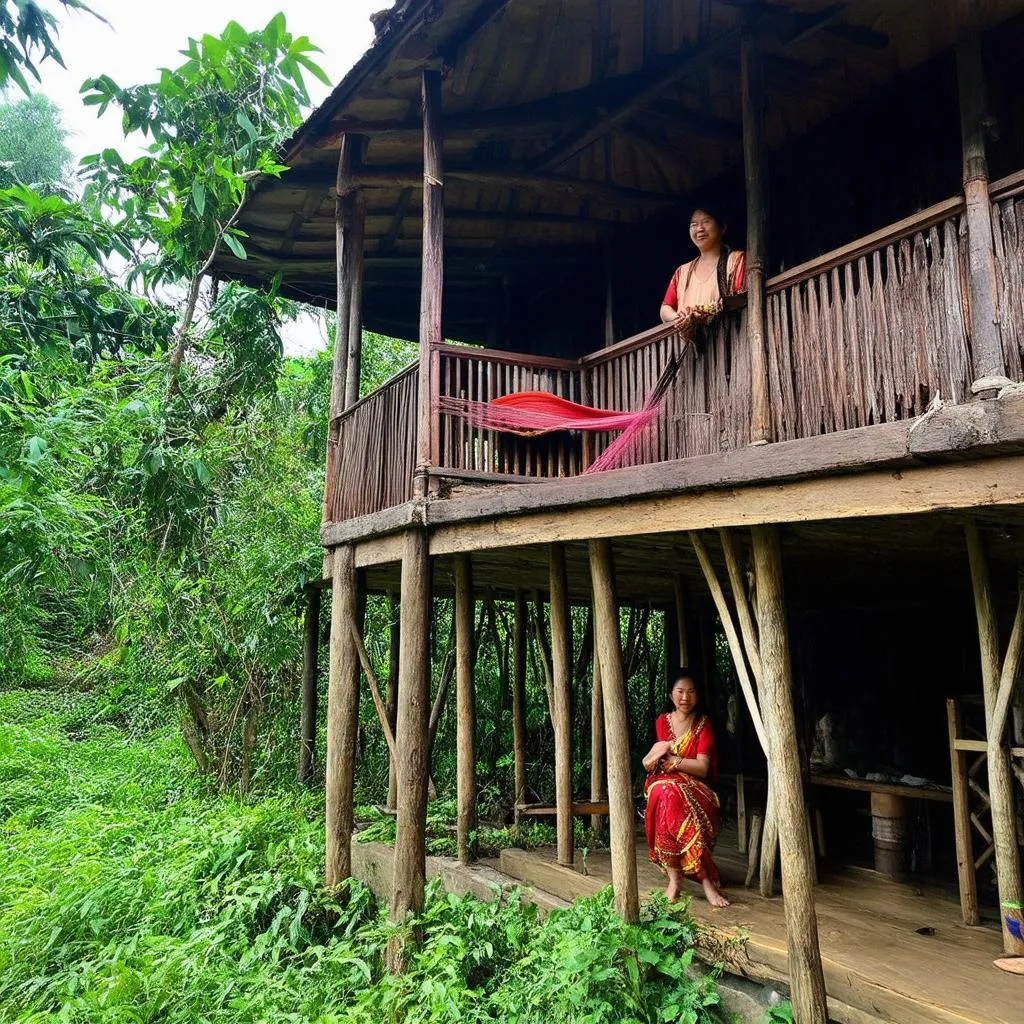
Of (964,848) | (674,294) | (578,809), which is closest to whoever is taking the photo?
(964,848)

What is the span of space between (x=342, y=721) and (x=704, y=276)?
4791mm

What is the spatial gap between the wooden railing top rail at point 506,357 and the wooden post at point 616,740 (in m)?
1.68

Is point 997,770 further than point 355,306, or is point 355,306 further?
point 355,306

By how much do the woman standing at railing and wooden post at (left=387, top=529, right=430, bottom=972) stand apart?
2449 mm

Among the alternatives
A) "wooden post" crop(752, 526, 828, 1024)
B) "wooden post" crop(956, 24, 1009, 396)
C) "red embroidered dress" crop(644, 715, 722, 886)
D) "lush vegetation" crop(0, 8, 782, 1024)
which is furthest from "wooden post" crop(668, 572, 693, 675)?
"wooden post" crop(956, 24, 1009, 396)

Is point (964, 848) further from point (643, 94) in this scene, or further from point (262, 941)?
point (643, 94)

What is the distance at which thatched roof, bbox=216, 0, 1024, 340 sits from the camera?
584 centimetres

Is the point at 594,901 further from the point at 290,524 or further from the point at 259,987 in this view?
the point at 290,524

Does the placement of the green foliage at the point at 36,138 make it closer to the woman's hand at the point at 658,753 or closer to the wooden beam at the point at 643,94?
the wooden beam at the point at 643,94

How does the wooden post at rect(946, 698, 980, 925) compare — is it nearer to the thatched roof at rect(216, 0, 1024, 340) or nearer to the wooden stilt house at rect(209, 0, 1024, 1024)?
the wooden stilt house at rect(209, 0, 1024, 1024)

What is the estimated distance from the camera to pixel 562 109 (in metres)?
7.00

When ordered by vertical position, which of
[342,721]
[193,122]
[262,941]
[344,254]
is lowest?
[262,941]

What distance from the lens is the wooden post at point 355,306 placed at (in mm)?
7820

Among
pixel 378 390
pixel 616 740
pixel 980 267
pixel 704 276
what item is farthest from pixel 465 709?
pixel 980 267
